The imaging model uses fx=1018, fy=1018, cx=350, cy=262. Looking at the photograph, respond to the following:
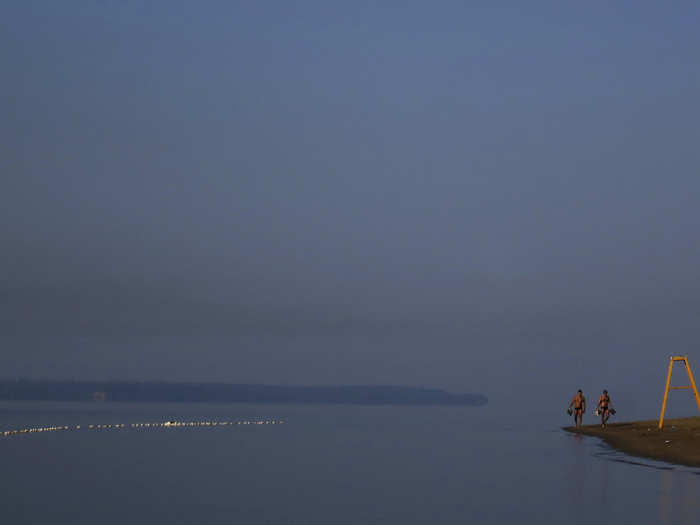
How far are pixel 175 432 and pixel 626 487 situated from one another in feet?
116

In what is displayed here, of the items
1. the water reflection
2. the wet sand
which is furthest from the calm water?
the wet sand

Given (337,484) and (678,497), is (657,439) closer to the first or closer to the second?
(678,497)

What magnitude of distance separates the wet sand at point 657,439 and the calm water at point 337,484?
1200 millimetres

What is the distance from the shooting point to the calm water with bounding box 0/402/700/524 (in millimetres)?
19688

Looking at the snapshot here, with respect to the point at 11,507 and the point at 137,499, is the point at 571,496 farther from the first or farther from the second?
the point at 11,507

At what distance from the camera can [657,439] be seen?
1582 inches

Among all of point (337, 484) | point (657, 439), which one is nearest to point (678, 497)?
point (337, 484)

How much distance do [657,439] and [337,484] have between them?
1921cm

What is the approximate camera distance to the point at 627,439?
140ft

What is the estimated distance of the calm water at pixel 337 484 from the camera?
19688 millimetres

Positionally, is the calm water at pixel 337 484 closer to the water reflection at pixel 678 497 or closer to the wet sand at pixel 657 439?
the water reflection at pixel 678 497

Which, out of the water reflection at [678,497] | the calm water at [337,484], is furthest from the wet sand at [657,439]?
the water reflection at [678,497]

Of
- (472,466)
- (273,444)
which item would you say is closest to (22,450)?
(273,444)

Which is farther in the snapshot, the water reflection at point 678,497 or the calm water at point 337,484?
the calm water at point 337,484
